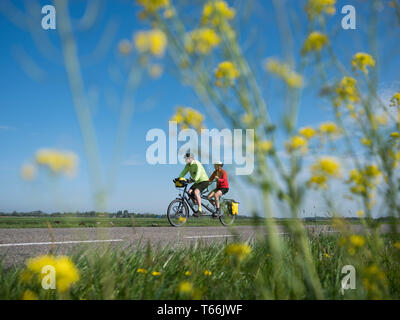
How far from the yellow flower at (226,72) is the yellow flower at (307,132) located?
0.41 meters

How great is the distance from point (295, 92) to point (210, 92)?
0.37 meters

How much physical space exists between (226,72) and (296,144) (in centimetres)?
42

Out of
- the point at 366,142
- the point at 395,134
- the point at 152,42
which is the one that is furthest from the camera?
the point at 395,134

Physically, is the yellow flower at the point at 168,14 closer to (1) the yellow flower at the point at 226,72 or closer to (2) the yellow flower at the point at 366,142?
(1) the yellow flower at the point at 226,72

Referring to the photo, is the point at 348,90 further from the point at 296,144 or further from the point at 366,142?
the point at 296,144

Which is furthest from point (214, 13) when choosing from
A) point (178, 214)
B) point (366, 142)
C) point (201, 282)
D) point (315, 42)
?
point (178, 214)

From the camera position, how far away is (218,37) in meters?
1.38

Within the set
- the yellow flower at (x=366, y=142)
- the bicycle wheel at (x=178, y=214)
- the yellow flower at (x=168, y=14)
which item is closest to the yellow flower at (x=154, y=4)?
the yellow flower at (x=168, y=14)

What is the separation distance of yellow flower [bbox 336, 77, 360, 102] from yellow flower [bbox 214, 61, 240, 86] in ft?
2.48

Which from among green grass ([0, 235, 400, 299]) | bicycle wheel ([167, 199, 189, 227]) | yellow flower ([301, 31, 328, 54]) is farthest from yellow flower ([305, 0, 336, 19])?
bicycle wheel ([167, 199, 189, 227])

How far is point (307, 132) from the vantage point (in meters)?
1.50

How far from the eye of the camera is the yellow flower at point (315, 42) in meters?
1.49
